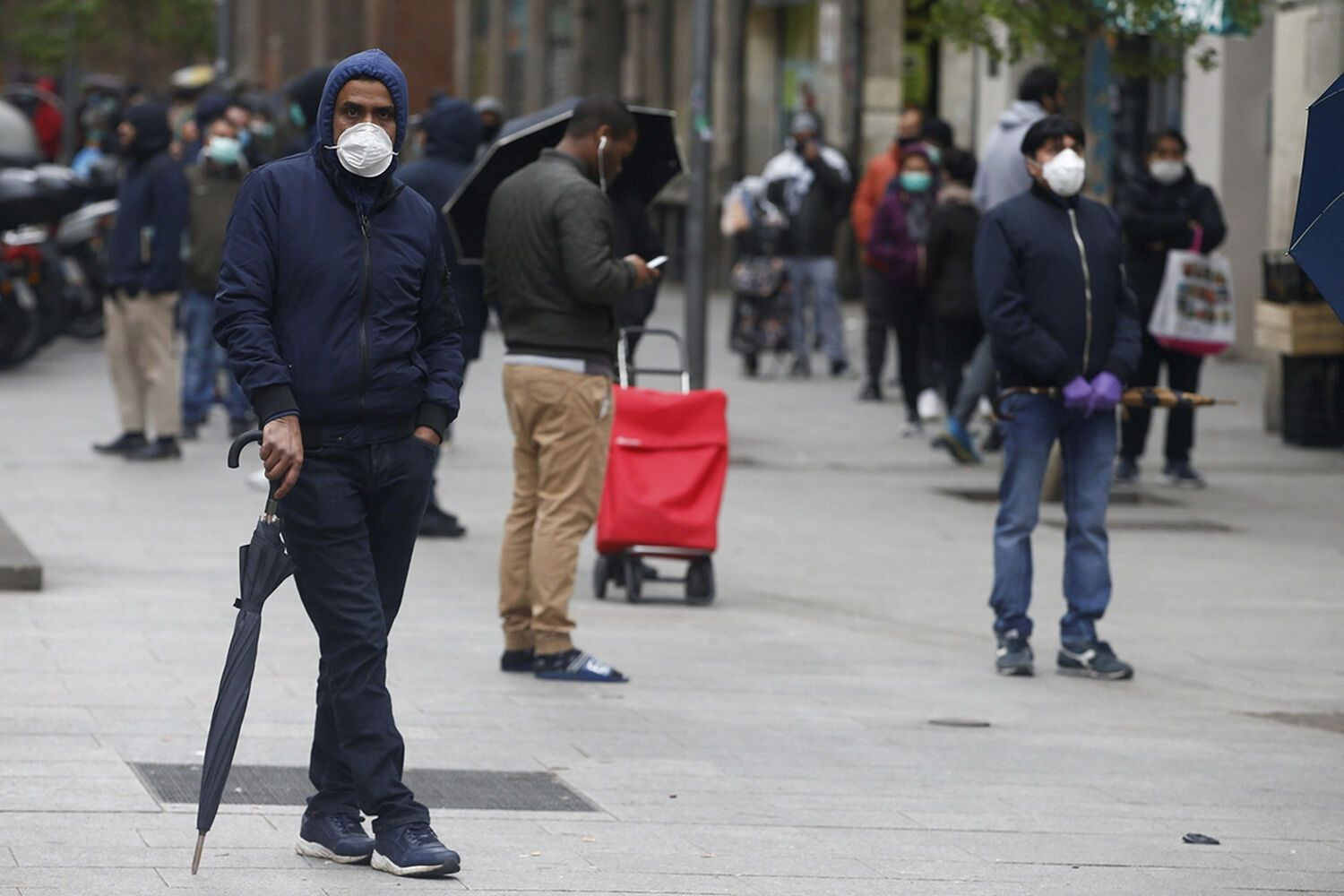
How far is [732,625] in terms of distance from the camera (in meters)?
9.76

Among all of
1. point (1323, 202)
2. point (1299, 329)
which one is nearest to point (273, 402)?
point (1323, 202)

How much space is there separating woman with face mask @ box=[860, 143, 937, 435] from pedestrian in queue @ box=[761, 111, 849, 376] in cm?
200

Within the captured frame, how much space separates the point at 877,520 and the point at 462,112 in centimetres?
291

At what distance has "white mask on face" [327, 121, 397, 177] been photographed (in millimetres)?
5469

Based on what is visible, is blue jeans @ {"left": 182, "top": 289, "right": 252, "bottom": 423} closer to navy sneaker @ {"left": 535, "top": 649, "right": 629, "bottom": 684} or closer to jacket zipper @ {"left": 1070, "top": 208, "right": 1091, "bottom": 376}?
navy sneaker @ {"left": 535, "top": 649, "right": 629, "bottom": 684}

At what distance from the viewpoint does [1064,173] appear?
8562mm

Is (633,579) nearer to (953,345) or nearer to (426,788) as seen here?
(426,788)

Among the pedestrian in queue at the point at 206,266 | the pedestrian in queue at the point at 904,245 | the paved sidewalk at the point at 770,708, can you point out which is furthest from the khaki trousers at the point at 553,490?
the pedestrian in queue at the point at 904,245

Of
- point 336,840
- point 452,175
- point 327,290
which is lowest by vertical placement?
point 336,840

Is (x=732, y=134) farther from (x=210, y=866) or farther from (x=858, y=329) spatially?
(x=210, y=866)

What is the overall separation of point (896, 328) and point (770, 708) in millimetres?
9141

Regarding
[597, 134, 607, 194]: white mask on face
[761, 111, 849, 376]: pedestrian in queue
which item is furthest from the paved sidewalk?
[761, 111, 849, 376]: pedestrian in queue

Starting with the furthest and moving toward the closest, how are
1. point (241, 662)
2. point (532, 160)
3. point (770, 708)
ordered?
point (532, 160) < point (770, 708) < point (241, 662)

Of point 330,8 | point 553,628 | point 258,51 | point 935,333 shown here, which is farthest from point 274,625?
point 258,51
